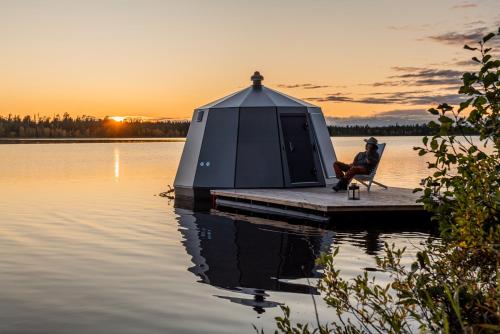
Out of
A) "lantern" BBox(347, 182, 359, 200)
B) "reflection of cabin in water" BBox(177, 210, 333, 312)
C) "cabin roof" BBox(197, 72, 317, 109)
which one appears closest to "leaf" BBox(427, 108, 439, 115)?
"reflection of cabin in water" BBox(177, 210, 333, 312)

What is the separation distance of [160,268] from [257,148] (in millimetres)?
8132

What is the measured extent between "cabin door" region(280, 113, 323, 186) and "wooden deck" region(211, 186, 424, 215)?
55 cm

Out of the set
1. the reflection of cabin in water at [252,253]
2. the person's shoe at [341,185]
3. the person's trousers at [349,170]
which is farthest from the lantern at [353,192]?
the person's shoe at [341,185]

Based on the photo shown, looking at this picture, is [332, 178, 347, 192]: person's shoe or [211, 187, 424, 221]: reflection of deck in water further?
[332, 178, 347, 192]: person's shoe

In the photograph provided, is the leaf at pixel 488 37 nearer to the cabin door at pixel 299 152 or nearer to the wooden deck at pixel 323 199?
the wooden deck at pixel 323 199

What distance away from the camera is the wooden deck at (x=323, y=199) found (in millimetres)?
13117

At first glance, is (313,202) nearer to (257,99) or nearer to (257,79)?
(257,99)

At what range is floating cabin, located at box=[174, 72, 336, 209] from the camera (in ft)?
57.5

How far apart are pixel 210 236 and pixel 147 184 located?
17.2 m

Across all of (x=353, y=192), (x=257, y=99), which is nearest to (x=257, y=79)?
(x=257, y=99)

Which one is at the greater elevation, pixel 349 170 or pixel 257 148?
pixel 257 148

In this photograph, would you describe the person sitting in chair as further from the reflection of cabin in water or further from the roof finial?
the roof finial

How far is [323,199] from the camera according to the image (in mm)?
14141

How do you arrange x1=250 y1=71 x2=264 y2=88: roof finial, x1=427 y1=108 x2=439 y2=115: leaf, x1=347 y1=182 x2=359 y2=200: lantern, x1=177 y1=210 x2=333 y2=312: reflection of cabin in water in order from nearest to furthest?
x1=427 y1=108 x2=439 y2=115: leaf → x1=177 y1=210 x2=333 y2=312: reflection of cabin in water → x1=347 y1=182 x2=359 y2=200: lantern → x1=250 y1=71 x2=264 y2=88: roof finial
